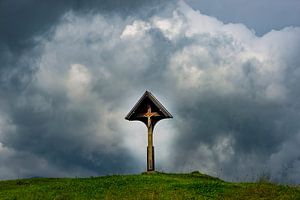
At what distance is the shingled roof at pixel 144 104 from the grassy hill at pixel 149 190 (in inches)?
255

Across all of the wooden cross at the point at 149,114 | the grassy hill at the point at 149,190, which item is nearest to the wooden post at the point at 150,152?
the wooden cross at the point at 149,114

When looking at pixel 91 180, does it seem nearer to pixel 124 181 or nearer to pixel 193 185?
pixel 124 181

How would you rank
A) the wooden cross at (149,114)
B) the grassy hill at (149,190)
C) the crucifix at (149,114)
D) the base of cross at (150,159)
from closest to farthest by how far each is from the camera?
A: the grassy hill at (149,190) < the base of cross at (150,159) < the crucifix at (149,114) < the wooden cross at (149,114)

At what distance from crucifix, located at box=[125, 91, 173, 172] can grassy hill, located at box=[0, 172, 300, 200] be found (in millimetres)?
5608

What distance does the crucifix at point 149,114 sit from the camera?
3362 centimetres

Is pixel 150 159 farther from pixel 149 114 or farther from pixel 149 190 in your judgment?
pixel 149 190

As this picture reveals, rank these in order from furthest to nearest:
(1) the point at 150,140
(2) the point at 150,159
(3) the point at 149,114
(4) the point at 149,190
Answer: (1) the point at 150,140 → (3) the point at 149,114 → (2) the point at 150,159 → (4) the point at 149,190

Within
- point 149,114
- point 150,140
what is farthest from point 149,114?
point 150,140

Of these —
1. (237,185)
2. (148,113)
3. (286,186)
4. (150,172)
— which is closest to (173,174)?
(150,172)

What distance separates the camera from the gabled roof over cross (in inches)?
1324

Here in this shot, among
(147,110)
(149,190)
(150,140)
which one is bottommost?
(149,190)

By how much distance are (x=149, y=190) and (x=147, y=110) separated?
33.3 feet

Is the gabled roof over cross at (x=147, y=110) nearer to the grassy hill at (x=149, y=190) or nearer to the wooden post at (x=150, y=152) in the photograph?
the wooden post at (x=150, y=152)

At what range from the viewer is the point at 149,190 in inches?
966
